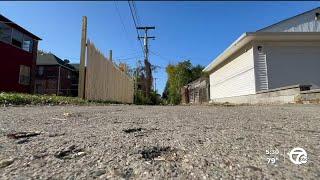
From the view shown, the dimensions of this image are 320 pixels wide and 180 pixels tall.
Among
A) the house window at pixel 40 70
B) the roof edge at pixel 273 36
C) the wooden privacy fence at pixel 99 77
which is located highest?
the house window at pixel 40 70

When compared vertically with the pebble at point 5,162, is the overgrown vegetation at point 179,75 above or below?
above

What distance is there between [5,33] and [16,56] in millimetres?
2226

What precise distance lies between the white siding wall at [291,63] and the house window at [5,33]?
1751 centimetres

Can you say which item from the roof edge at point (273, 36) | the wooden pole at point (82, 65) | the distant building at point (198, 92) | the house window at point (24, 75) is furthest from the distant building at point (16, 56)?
the roof edge at point (273, 36)

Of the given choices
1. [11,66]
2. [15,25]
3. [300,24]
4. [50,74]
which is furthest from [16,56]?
[300,24]

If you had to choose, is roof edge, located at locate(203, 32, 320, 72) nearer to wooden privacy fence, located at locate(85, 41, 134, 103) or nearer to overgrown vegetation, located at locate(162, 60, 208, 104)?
wooden privacy fence, located at locate(85, 41, 134, 103)

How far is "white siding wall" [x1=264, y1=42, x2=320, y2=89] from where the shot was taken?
14844 millimetres

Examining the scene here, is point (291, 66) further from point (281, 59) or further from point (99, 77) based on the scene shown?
point (99, 77)

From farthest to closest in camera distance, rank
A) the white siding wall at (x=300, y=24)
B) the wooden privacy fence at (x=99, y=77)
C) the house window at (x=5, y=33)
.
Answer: the house window at (x=5, y=33)
the white siding wall at (x=300, y=24)
the wooden privacy fence at (x=99, y=77)

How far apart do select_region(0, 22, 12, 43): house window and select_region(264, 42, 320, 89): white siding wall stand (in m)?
17.5

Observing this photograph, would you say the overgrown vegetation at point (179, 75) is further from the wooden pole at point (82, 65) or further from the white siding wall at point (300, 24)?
the wooden pole at point (82, 65)

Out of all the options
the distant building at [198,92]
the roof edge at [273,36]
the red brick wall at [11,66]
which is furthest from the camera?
the distant building at [198,92]

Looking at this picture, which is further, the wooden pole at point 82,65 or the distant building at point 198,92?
the distant building at point 198,92

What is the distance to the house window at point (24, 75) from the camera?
23.7 m
